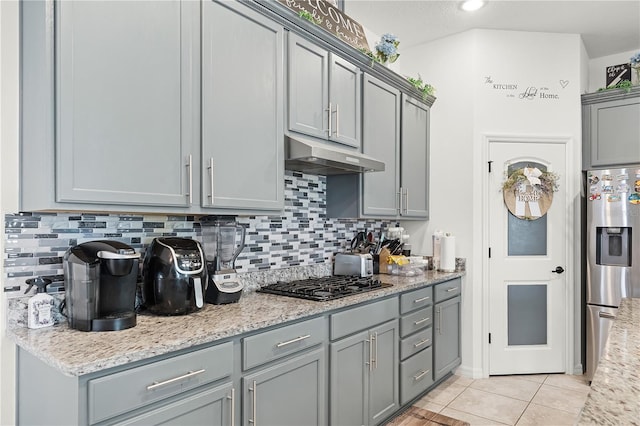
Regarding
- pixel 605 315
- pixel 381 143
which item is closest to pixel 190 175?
pixel 381 143

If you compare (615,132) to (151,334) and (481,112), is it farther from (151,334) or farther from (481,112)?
(151,334)

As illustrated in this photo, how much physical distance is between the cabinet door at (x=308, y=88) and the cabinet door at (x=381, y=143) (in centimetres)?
45

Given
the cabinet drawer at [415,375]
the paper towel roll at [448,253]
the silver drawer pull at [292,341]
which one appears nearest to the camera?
the silver drawer pull at [292,341]

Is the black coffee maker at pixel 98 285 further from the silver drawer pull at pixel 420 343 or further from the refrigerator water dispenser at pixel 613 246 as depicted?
the refrigerator water dispenser at pixel 613 246

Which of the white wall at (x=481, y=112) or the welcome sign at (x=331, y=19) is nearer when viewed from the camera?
the welcome sign at (x=331, y=19)

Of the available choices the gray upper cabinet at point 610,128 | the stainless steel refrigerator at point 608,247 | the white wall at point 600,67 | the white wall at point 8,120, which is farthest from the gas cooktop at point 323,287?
the white wall at point 600,67

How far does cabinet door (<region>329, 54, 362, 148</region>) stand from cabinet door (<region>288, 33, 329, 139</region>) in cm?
6

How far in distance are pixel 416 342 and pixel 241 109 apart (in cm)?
198

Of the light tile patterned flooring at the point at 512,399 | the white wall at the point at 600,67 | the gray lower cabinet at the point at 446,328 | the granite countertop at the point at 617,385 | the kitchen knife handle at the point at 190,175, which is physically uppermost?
the white wall at the point at 600,67

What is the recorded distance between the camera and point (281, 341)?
1862mm

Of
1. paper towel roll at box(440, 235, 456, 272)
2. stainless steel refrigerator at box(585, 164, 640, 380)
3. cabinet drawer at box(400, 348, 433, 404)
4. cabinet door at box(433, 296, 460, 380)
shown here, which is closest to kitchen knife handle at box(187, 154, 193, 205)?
cabinet drawer at box(400, 348, 433, 404)

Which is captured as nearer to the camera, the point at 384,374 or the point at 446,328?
the point at 384,374

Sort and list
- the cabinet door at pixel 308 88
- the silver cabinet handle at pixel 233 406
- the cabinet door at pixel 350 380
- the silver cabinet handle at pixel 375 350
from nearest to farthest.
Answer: the silver cabinet handle at pixel 233 406 < the cabinet door at pixel 350 380 < the cabinet door at pixel 308 88 < the silver cabinet handle at pixel 375 350

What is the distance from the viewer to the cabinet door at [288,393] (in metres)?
1.72
